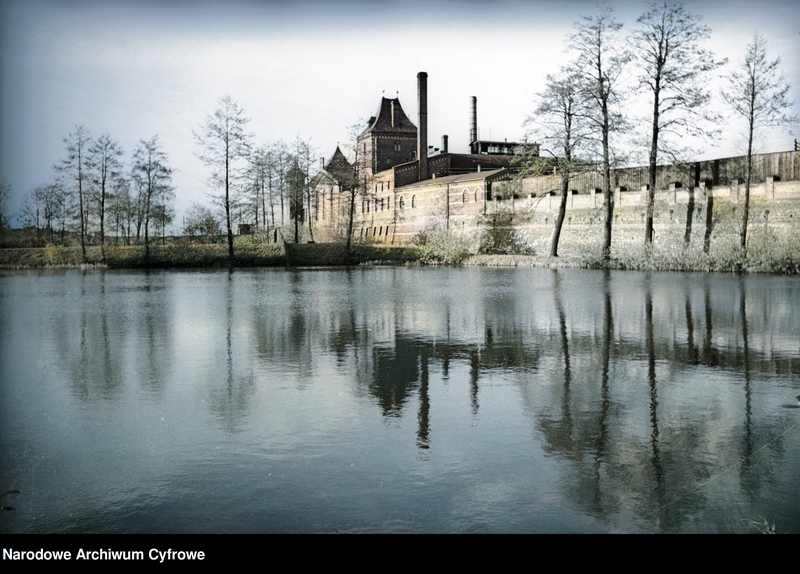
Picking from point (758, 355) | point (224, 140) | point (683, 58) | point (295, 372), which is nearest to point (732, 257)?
point (683, 58)

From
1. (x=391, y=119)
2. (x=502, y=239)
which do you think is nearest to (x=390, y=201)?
(x=391, y=119)

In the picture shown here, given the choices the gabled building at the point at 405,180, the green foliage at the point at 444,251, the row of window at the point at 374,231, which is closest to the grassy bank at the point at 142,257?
the gabled building at the point at 405,180

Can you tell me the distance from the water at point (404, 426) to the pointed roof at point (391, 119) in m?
62.9

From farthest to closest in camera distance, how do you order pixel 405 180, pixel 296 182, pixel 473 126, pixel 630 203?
pixel 473 126 < pixel 405 180 < pixel 296 182 < pixel 630 203

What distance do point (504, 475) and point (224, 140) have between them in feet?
136

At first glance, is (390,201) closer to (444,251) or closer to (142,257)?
(444,251)

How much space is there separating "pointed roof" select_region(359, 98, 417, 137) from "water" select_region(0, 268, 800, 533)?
62875 mm

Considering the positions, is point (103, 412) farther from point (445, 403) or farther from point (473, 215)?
point (473, 215)

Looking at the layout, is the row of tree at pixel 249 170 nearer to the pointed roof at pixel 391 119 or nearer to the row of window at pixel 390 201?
the row of window at pixel 390 201

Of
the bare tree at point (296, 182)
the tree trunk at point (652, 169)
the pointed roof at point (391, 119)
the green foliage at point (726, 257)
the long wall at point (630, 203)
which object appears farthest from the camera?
the pointed roof at point (391, 119)

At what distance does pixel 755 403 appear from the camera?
21.9 feet

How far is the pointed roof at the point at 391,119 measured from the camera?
2894 inches

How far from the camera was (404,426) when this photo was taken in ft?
19.6

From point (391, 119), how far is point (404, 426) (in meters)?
70.8
